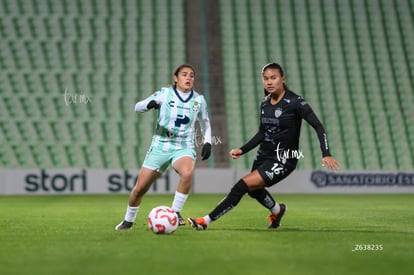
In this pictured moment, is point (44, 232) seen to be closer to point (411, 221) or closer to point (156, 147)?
point (156, 147)

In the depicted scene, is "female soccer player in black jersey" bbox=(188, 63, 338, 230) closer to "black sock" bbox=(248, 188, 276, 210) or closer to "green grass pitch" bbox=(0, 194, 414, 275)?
"black sock" bbox=(248, 188, 276, 210)

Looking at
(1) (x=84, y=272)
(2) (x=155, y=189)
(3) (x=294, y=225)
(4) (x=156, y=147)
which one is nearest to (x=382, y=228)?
(3) (x=294, y=225)

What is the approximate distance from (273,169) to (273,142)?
14.6 inches

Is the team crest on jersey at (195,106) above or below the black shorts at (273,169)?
above

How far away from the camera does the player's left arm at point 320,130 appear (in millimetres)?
8024

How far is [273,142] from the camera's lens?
28.3 feet

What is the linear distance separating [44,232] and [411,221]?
4969 millimetres

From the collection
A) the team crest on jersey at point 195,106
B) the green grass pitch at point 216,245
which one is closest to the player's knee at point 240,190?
the green grass pitch at point 216,245

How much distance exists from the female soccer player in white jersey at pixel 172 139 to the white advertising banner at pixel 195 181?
1019 cm

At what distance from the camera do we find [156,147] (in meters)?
8.70

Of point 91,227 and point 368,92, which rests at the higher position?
point 368,92

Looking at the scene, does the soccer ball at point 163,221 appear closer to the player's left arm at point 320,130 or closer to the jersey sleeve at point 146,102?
the jersey sleeve at point 146,102

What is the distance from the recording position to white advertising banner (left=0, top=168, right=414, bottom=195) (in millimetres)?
18641

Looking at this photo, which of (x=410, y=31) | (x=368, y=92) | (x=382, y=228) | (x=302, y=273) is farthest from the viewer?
(x=410, y=31)
